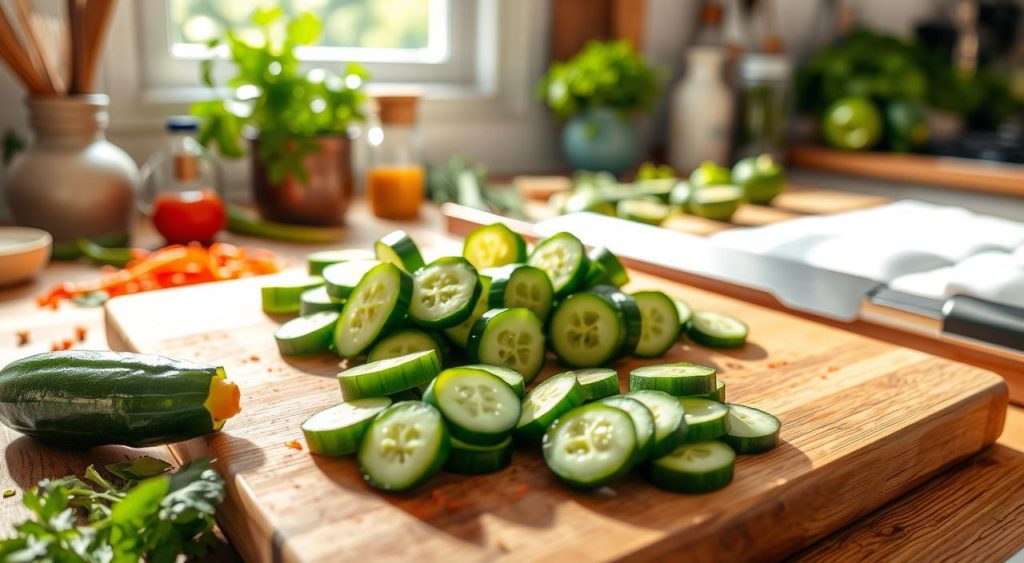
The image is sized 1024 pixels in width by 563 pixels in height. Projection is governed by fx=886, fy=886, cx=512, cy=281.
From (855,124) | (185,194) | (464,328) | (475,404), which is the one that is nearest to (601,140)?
(855,124)

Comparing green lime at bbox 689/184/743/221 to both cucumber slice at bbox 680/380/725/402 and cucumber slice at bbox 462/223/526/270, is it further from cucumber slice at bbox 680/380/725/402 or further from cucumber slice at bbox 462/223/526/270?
cucumber slice at bbox 680/380/725/402

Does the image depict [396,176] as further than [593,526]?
Yes

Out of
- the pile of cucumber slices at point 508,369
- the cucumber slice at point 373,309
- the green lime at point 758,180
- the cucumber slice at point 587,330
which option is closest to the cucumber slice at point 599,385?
the pile of cucumber slices at point 508,369

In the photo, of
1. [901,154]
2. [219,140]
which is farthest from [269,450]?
[901,154]

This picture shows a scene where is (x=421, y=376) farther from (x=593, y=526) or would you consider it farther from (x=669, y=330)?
(x=669, y=330)

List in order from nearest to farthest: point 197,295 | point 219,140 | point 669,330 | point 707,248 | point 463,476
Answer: point 463,476, point 669,330, point 197,295, point 707,248, point 219,140
